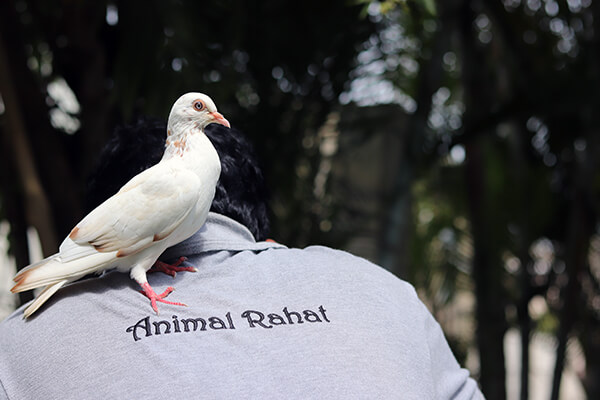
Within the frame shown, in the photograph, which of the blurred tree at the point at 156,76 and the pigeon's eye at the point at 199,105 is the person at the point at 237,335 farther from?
the blurred tree at the point at 156,76

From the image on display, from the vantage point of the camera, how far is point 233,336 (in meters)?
0.57

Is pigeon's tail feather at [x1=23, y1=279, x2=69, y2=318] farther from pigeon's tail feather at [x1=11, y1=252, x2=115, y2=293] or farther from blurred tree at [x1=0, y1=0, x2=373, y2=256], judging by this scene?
blurred tree at [x1=0, y1=0, x2=373, y2=256]

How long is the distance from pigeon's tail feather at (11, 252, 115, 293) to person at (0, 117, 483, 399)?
1.4 inches

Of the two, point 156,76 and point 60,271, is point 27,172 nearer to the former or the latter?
point 156,76

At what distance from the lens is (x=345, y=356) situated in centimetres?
58

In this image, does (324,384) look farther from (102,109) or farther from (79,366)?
(102,109)

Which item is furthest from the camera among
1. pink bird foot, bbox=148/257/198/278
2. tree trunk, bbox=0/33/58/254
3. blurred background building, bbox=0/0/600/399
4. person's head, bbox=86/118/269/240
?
blurred background building, bbox=0/0/600/399

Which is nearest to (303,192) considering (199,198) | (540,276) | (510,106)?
(510,106)

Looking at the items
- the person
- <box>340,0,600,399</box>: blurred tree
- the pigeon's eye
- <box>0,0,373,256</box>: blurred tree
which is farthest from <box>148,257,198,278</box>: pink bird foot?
<box>340,0,600,399</box>: blurred tree

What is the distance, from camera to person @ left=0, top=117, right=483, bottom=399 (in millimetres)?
546

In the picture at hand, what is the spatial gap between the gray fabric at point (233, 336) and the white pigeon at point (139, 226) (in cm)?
3

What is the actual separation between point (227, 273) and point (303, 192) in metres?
1.16

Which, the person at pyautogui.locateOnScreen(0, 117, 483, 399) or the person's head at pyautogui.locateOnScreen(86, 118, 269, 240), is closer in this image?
the person at pyautogui.locateOnScreen(0, 117, 483, 399)

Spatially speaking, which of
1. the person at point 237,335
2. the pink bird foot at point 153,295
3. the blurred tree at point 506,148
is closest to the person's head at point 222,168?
the person at point 237,335
